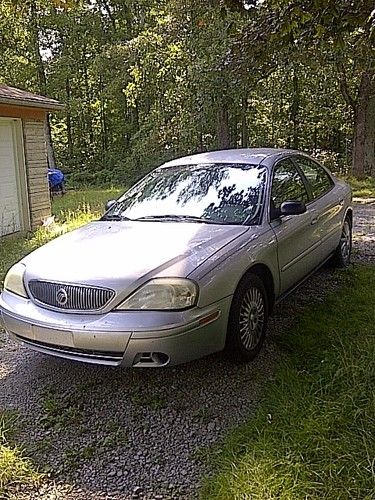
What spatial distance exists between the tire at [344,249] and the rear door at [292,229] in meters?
0.91

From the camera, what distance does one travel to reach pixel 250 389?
341 cm

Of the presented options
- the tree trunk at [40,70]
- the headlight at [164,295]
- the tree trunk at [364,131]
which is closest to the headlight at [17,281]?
the headlight at [164,295]

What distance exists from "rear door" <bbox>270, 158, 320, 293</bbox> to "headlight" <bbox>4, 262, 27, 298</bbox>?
1899 mm

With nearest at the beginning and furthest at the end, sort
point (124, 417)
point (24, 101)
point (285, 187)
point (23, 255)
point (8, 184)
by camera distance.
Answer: point (124, 417)
point (285, 187)
point (23, 255)
point (24, 101)
point (8, 184)

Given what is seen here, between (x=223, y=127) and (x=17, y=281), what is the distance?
50.3 ft

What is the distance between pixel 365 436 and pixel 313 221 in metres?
2.42

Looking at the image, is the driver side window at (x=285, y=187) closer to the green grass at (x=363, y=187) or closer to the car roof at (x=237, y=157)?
the car roof at (x=237, y=157)

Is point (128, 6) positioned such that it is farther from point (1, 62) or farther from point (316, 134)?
point (316, 134)

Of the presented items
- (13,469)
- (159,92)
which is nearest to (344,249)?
(13,469)

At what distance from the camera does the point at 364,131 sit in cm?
1655

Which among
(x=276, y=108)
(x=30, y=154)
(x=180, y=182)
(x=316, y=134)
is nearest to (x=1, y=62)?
(x=276, y=108)

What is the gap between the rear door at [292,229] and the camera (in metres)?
4.22

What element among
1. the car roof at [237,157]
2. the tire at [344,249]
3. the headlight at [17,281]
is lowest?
the tire at [344,249]

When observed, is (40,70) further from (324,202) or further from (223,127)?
(324,202)
